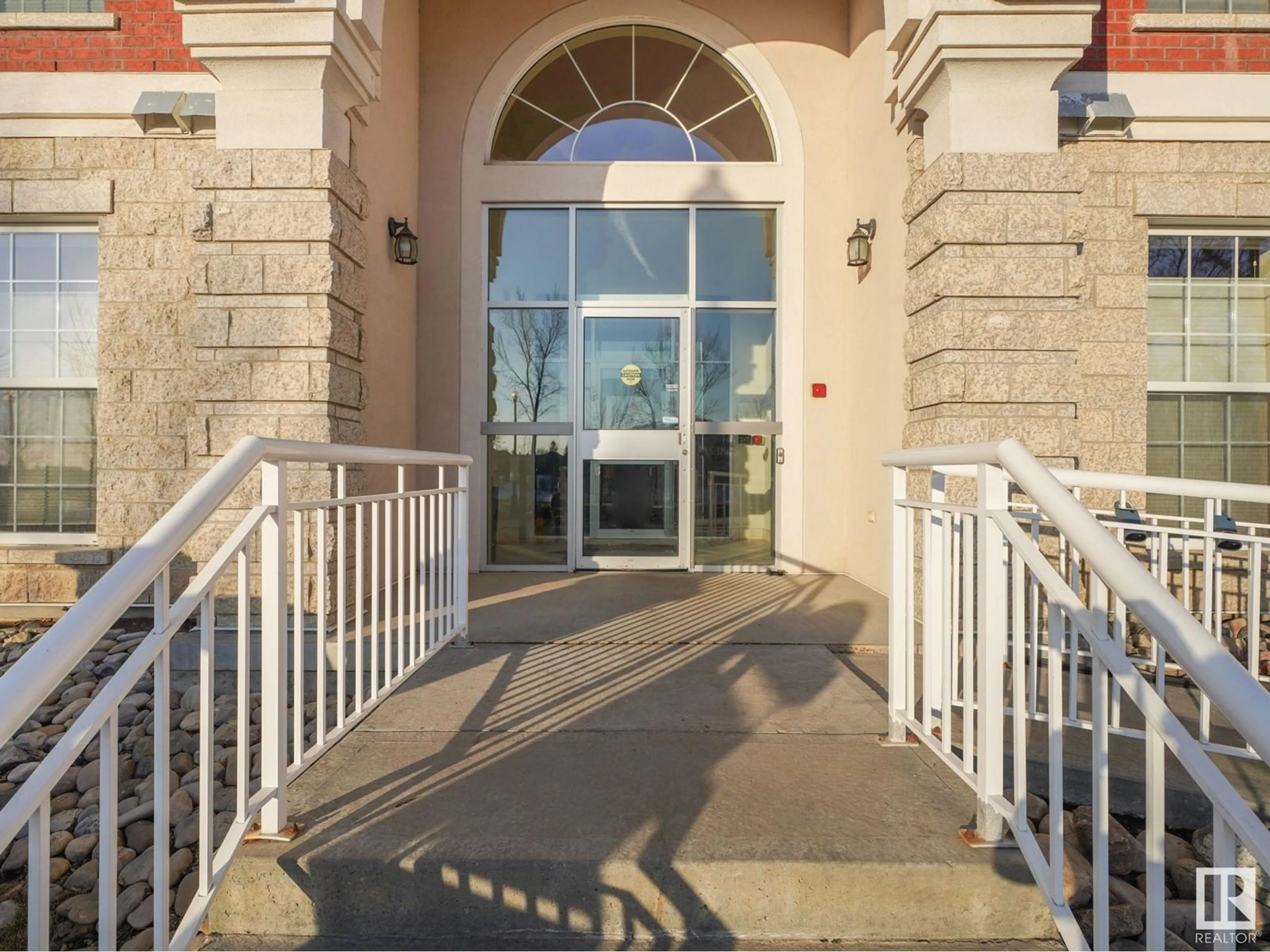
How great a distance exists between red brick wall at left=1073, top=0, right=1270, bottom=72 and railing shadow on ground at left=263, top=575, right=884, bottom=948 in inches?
164

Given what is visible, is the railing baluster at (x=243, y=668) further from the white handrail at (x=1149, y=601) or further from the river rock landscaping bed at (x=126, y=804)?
the white handrail at (x=1149, y=601)

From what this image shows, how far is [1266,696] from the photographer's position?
34.3 inches

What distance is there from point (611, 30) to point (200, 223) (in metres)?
3.82

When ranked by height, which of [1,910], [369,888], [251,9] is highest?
[251,9]

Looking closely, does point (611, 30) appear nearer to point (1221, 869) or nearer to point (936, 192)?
point (936, 192)

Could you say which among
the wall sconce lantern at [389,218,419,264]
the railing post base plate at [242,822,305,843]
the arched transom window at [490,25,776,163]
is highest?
the arched transom window at [490,25,776,163]

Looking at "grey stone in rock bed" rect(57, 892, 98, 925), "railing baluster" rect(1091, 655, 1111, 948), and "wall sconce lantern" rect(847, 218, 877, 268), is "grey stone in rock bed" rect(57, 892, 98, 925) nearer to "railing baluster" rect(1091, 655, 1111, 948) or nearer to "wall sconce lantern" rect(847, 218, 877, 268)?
"railing baluster" rect(1091, 655, 1111, 948)

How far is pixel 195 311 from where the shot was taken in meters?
3.84

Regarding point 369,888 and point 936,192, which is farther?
point 936,192

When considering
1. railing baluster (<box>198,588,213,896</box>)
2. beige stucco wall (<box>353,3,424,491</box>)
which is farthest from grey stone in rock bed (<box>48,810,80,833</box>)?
beige stucco wall (<box>353,3,424,491</box>)

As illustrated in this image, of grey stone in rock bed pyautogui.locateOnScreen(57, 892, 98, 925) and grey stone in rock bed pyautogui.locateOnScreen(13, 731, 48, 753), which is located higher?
grey stone in rock bed pyautogui.locateOnScreen(13, 731, 48, 753)

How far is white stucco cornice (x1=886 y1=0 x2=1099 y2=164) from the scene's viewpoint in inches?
131

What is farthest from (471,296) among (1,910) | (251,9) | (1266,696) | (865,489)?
(1266,696)

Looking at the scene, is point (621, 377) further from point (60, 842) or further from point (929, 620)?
point (60, 842)
